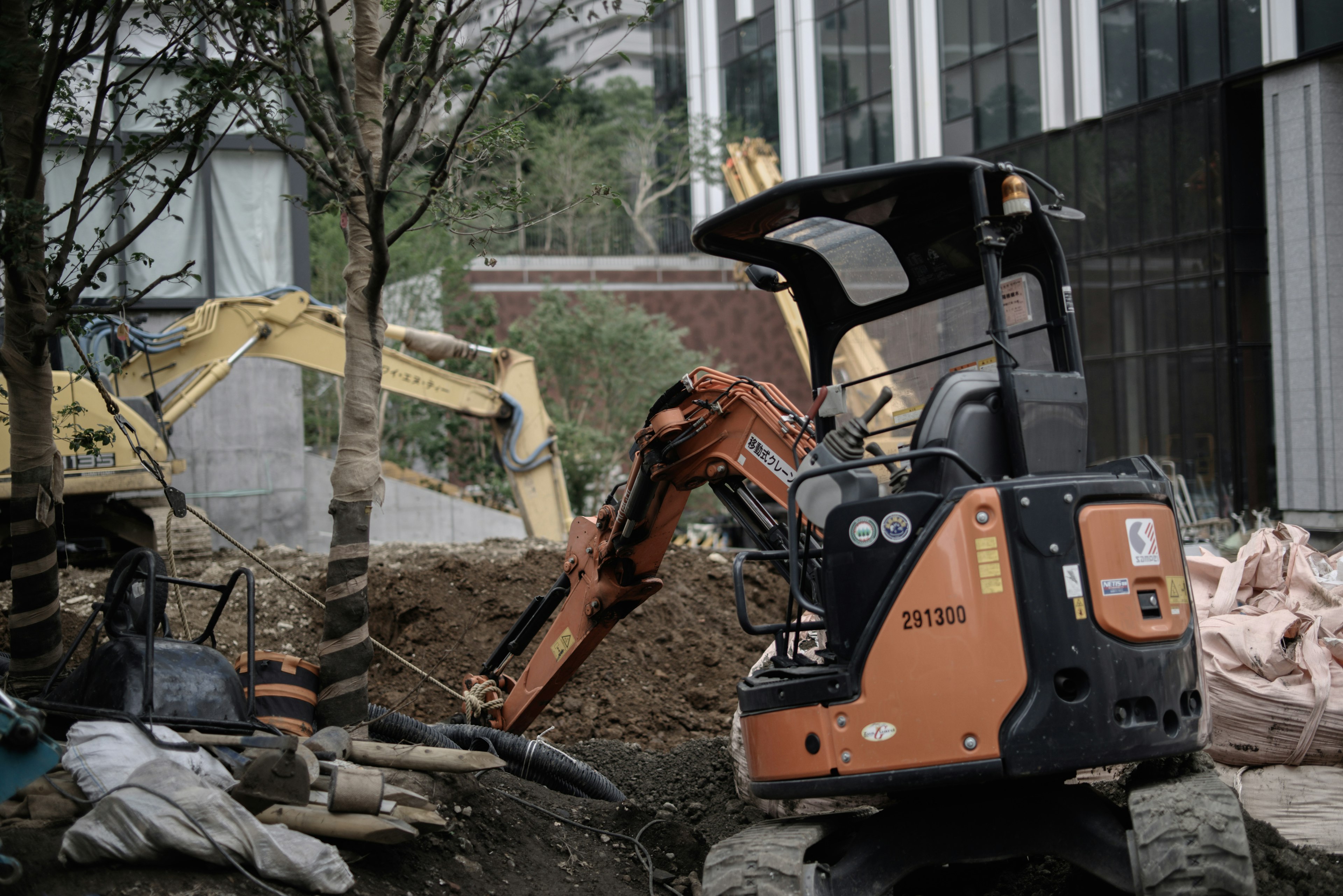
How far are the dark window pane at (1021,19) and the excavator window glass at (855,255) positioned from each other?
22225 millimetres

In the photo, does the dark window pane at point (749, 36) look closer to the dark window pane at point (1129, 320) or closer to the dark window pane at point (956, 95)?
the dark window pane at point (956, 95)

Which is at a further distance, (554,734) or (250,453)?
(250,453)

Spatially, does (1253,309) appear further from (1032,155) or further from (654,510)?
(654,510)

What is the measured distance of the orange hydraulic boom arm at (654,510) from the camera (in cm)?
557

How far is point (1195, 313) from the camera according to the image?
22422mm

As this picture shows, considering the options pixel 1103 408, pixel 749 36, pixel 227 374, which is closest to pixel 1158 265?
pixel 1103 408

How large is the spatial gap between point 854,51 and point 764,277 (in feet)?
96.0

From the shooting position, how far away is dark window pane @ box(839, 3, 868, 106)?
32.2 m

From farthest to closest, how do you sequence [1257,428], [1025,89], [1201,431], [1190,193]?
[1025,89] < [1190,193] < [1201,431] < [1257,428]

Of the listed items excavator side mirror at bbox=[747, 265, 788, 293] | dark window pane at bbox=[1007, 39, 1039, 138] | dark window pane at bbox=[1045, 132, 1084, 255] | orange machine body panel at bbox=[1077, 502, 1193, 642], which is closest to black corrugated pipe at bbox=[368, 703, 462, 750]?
excavator side mirror at bbox=[747, 265, 788, 293]

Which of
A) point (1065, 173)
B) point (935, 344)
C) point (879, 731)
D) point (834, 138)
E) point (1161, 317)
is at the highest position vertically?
point (834, 138)

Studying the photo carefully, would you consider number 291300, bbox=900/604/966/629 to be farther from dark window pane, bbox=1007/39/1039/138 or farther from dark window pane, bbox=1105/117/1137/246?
dark window pane, bbox=1007/39/1039/138

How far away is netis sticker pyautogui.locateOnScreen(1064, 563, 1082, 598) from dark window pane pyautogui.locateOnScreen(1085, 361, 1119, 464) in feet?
69.6

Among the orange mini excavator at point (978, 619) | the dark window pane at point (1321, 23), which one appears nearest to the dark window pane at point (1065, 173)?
the dark window pane at point (1321, 23)
